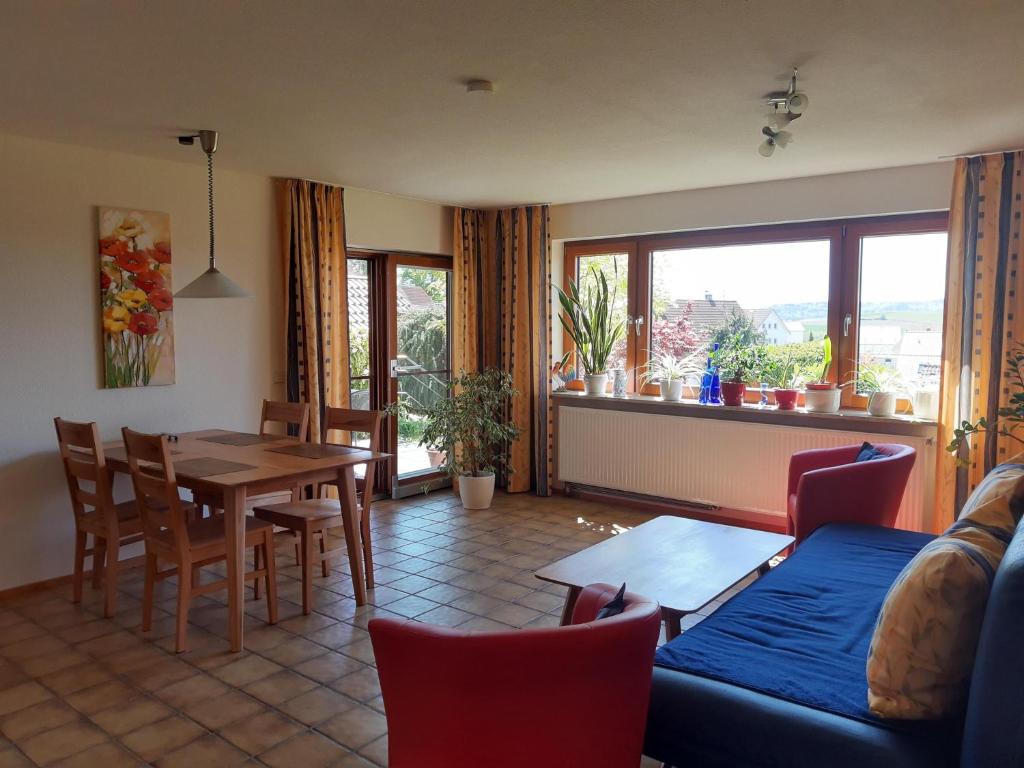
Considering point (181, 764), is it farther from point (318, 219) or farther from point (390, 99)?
point (318, 219)

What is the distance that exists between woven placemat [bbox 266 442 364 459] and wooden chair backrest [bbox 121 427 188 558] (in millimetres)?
624

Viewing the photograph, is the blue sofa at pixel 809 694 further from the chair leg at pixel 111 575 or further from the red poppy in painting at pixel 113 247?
the red poppy in painting at pixel 113 247

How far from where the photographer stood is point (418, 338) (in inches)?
242

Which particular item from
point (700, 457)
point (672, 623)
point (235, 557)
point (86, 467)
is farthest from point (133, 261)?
point (700, 457)

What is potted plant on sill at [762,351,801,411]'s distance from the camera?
5.02m

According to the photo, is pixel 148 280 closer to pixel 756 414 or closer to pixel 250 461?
pixel 250 461

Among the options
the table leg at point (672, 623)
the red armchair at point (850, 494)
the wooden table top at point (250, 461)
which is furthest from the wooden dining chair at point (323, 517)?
the red armchair at point (850, 494)

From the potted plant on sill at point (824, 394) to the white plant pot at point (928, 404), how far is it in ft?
1.56

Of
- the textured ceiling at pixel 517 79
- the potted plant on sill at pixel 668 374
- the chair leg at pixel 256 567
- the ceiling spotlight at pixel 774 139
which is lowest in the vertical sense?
the chair leg at pixel 256 567

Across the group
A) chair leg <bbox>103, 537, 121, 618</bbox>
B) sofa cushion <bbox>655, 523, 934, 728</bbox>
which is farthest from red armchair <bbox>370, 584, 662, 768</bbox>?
chair leg <bbox>103, 537, 121, 618</bbox>

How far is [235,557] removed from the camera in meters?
3.24

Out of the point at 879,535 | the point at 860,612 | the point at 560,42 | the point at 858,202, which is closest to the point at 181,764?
the point at 860,612

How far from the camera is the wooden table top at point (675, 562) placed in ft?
8.60

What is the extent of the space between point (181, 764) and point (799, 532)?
9.24ft
